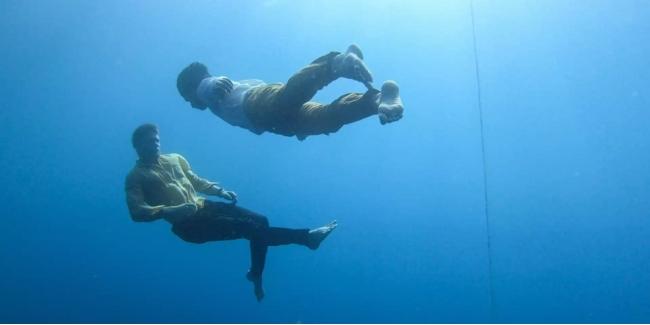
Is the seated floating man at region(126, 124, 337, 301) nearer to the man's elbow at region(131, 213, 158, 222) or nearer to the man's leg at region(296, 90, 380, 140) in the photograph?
the man's elbow at region(131, 213, 158, 222)

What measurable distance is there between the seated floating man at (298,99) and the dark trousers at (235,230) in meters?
1.58

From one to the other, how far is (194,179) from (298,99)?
3089mm

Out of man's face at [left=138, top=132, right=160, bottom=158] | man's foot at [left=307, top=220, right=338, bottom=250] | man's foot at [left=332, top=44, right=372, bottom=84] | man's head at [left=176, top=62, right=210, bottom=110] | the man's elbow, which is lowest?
man's foot at [left=307, top=220, right=338, bottom=250]

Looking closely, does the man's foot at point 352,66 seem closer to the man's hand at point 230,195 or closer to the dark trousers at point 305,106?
the dark trousers at point 305,106

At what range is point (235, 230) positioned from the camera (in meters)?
6.87

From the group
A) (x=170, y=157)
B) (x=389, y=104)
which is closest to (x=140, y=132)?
(x=170, y=157)

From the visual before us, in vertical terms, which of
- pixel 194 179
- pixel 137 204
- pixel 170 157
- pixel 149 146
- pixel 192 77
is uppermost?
pixel 192 77

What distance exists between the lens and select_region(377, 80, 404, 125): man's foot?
13.6 feet

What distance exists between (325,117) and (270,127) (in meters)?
0.85

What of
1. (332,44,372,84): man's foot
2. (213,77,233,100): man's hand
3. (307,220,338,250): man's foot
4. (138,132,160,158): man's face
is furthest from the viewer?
(307,220,338,250): man's foot

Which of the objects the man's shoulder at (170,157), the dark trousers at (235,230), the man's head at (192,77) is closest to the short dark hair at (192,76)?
the man's head at (192,77)

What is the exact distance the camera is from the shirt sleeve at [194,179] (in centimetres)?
732

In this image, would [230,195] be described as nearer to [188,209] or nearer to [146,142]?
[188,209]

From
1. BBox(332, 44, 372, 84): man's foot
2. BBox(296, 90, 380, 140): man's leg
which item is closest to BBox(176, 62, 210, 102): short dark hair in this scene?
BBox(296, 90, 380, 140): man's leg
